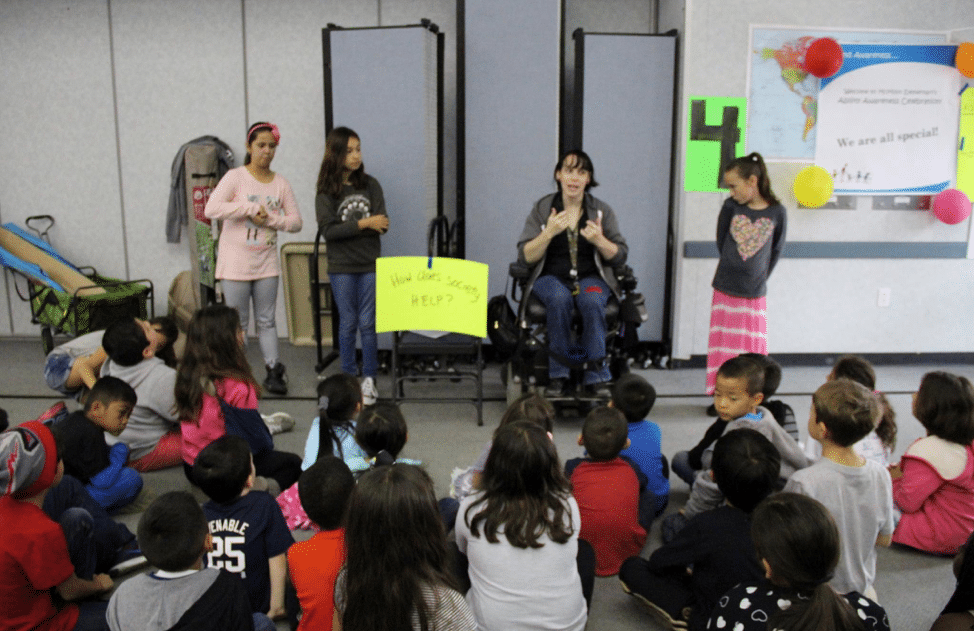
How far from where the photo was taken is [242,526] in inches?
86.2

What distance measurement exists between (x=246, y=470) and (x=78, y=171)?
14.5ft

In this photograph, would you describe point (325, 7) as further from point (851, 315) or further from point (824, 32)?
point (851, 315)

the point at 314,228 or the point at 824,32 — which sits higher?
the point at 824,32

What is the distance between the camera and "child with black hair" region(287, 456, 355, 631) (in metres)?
1.96

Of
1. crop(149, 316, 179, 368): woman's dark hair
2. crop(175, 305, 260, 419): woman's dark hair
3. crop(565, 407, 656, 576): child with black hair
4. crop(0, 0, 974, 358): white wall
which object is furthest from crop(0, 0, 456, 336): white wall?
crop(565, 407, 656, 576): child with black hair

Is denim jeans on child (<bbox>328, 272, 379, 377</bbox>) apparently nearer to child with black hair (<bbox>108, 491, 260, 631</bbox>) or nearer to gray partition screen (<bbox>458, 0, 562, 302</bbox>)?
gray partition screen (<bbox>458, 0, 562, 302</bbox>)

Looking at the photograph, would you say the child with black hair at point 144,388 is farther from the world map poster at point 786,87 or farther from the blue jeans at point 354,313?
the world map poster at point 786,87

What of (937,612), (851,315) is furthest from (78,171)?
(937,612)

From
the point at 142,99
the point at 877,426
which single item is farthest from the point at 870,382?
the point at 142,99

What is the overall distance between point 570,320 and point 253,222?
1769 millimetres

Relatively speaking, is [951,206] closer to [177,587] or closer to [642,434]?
[642,434]

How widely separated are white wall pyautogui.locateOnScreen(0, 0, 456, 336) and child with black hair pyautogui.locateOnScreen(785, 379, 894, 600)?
3534 mm

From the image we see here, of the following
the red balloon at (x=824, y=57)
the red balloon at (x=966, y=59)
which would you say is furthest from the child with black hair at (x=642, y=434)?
the red balloon at (x=966, y=59)

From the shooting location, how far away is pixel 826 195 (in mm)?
4805
